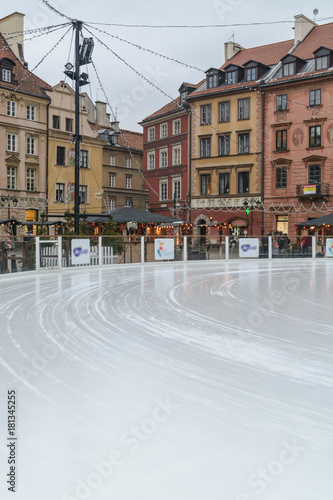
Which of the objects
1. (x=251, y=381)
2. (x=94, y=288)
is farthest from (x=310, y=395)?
(x=94, y=288)

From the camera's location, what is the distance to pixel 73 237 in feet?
64.4

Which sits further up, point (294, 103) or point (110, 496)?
point (294, 103)

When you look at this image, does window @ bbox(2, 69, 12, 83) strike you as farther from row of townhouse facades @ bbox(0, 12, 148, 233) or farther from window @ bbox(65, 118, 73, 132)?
window @ bbox(65, 118, 73, 132)

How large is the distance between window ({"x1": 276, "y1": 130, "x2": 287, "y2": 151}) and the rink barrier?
15.3 metres

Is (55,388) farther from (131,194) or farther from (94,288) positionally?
(131,194)

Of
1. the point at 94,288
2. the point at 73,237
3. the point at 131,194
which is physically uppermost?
the point at 131,194

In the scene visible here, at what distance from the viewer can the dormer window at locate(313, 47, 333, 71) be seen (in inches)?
1518

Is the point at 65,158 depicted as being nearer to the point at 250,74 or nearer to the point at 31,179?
the point at 31,179

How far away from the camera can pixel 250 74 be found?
43062 mm

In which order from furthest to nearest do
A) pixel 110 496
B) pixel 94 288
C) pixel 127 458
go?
pixel 94 288, pixel 127 458, pixel 110 496

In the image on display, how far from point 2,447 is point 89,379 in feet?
5.02

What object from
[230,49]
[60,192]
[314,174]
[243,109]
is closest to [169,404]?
[314,174]

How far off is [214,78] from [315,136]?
11.2 meters

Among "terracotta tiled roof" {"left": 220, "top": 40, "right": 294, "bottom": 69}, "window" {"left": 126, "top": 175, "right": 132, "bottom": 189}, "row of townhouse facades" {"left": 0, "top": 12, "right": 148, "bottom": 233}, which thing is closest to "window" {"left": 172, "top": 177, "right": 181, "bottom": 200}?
"row of townhouse facades" {"left": 0, "top": 12, "right": 148, "bottom": 233}
